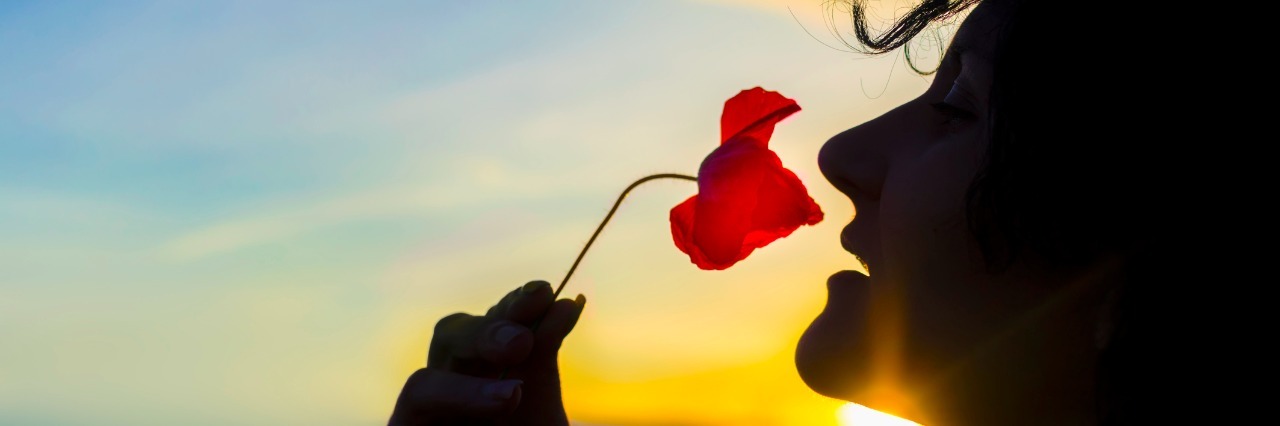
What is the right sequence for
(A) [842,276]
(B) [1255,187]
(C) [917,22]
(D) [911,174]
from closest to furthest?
(B) [1255,187] < (D) [911,174] < (A) [842,276] < (C) [917,22]

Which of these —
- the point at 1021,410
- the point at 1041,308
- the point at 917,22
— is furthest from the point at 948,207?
the point at 917,22

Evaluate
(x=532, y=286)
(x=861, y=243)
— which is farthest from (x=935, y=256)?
(x=532, y=286)

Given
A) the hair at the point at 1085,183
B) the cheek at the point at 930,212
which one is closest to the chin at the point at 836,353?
the cheek at the point at 930,212

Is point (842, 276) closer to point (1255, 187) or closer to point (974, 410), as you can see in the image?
point (974, 410)

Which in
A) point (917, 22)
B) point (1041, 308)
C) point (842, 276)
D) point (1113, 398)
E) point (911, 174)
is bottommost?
point (1113, 398)

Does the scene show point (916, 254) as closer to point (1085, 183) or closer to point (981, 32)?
point (1085, 183)

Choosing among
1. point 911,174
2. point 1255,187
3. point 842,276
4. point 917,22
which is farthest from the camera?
point 917,22

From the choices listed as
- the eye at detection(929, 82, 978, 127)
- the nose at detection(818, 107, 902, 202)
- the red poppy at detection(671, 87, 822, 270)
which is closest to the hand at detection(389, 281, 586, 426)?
the red poppy at detection(671, 87, 822, 270)
